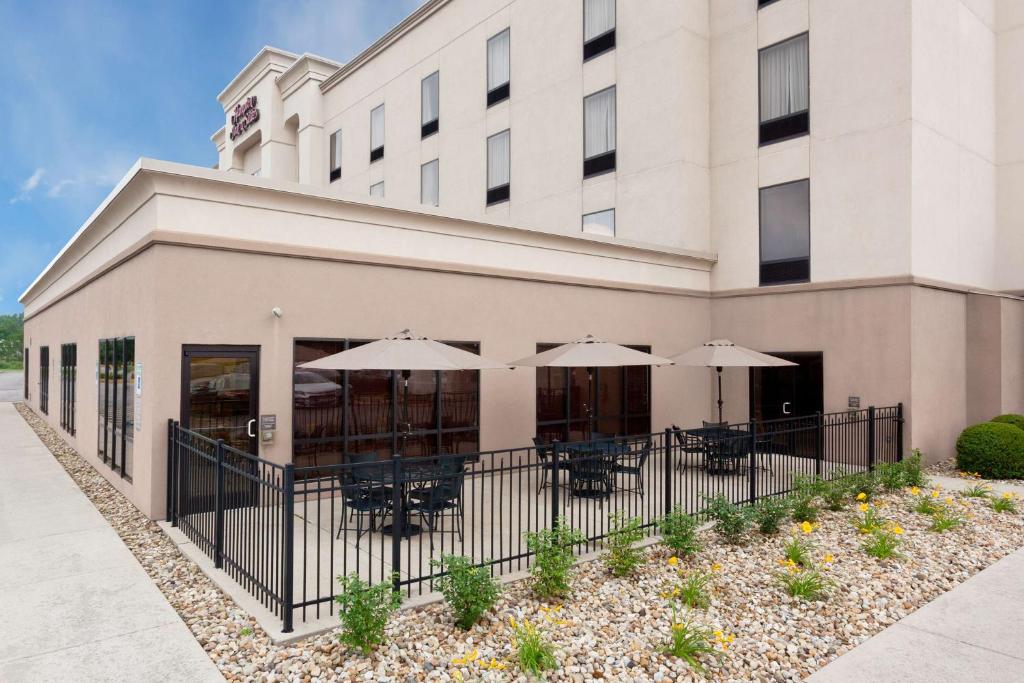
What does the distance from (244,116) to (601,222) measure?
23574 millimetres

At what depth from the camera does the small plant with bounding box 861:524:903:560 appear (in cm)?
768

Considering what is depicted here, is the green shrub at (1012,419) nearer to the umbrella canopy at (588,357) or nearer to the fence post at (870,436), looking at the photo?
the fence post at (870,436)

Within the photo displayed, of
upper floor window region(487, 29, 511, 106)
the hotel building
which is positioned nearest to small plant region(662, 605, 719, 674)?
the hotel building

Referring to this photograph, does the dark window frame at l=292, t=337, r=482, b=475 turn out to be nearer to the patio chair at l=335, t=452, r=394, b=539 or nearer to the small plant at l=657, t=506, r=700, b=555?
the patio chair at l=335, t=452, r=394, b=539

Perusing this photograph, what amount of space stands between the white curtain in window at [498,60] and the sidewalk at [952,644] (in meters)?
18.5

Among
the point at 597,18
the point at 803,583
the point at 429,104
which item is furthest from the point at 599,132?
the point at 803,583

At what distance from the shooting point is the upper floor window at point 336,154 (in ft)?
93.5

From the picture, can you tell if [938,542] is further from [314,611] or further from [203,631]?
[203,631]

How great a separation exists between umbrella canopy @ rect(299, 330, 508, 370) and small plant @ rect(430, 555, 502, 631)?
3.58 meters

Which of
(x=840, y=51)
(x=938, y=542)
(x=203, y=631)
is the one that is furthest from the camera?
(x=840, y=51)

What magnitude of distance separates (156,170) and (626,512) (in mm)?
8123

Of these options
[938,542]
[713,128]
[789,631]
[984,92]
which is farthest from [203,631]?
[984,92]

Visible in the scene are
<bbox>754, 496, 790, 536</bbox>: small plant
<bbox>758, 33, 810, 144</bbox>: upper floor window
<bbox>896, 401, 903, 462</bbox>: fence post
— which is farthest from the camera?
<bbox>758, 33, 810, 144</bbox>: upper floor window

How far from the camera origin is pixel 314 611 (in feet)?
19.8
